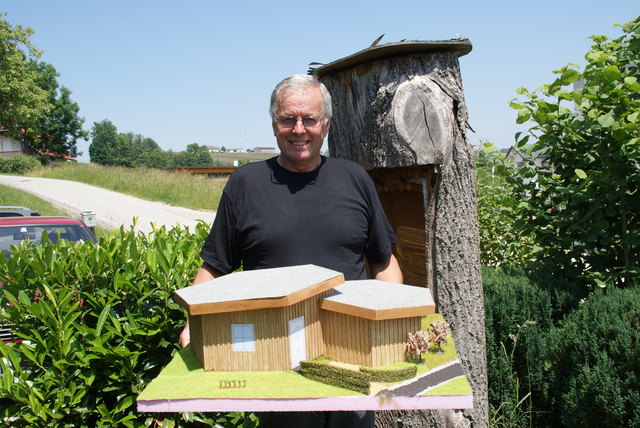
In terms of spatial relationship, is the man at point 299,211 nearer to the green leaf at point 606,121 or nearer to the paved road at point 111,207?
the green leaf at point 606,121

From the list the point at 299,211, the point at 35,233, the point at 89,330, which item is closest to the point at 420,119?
the point at 299,211

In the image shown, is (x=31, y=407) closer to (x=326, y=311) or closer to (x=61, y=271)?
(x=61, y=271)

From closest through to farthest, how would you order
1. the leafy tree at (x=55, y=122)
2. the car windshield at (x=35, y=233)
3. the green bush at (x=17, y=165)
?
the car windshield at (x=35, y=233) < the green bush at (x=17, y=165) < the leafy tree at (x=55, y=122)

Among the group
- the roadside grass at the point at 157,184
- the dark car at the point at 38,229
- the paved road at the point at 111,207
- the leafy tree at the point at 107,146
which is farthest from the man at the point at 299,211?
the leafy tree at the point at 107,146

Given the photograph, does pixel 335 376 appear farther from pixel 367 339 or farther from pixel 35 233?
pixel 35 233

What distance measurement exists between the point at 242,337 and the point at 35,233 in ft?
19.9

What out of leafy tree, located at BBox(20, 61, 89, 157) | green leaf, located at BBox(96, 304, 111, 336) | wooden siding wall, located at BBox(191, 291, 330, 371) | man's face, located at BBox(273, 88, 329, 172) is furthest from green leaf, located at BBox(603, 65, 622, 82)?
leafy tree, located at BBox(20, 61, 89, 157)

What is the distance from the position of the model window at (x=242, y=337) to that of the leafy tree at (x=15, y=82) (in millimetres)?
31181

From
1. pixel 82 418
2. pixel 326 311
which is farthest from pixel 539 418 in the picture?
pixel 82 418

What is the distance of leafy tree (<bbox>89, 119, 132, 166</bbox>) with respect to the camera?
319 feet

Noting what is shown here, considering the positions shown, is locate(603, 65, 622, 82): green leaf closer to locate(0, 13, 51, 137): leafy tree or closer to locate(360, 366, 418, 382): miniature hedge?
locate(360, 366, 418, 382): miniature hedge

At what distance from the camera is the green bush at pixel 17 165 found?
38844 mm

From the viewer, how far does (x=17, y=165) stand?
39.1 m

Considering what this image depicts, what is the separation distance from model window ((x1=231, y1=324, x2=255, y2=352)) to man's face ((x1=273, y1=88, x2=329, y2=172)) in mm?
778
